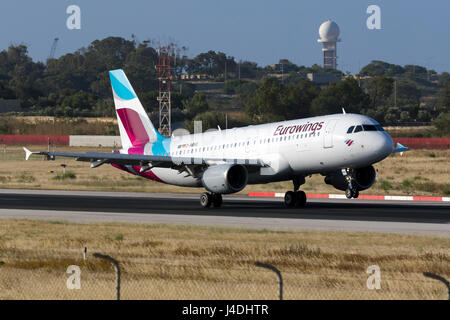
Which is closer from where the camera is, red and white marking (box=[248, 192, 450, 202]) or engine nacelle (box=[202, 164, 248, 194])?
engine nacelle (box=[202, 164, 248, 194])

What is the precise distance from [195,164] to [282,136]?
16.3ft

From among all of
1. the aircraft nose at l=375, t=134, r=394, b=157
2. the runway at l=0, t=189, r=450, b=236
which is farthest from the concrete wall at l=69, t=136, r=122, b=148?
the aircraft nose at l=375, t=134, r=394, b=157

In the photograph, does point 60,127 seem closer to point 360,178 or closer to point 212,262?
point 360,178

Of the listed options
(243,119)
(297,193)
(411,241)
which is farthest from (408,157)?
(411,241)

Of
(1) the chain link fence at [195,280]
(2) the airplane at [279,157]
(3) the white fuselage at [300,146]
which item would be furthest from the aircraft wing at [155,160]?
(1) the chain link fence at [195,280]

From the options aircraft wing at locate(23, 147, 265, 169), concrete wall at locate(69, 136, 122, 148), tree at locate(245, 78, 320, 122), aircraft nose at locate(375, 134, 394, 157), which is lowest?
aircraft wing at locate(23, 147, 265, 169)

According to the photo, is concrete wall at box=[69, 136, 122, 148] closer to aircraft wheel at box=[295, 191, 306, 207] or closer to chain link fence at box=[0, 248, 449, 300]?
aircraft wheel at box=[295, 191, 306, 207]

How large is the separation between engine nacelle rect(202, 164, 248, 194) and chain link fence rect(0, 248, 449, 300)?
16.6m

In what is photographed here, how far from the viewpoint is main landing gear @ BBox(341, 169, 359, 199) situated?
4012 centimetres

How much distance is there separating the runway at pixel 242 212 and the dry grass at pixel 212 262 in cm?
301

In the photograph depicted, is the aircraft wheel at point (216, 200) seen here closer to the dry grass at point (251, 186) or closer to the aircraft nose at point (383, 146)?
the aircraft nose at point (383, 146)

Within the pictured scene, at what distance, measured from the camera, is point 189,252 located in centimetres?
2536

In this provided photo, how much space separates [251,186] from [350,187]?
2340cm

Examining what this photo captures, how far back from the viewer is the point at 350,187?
40.4 meters
